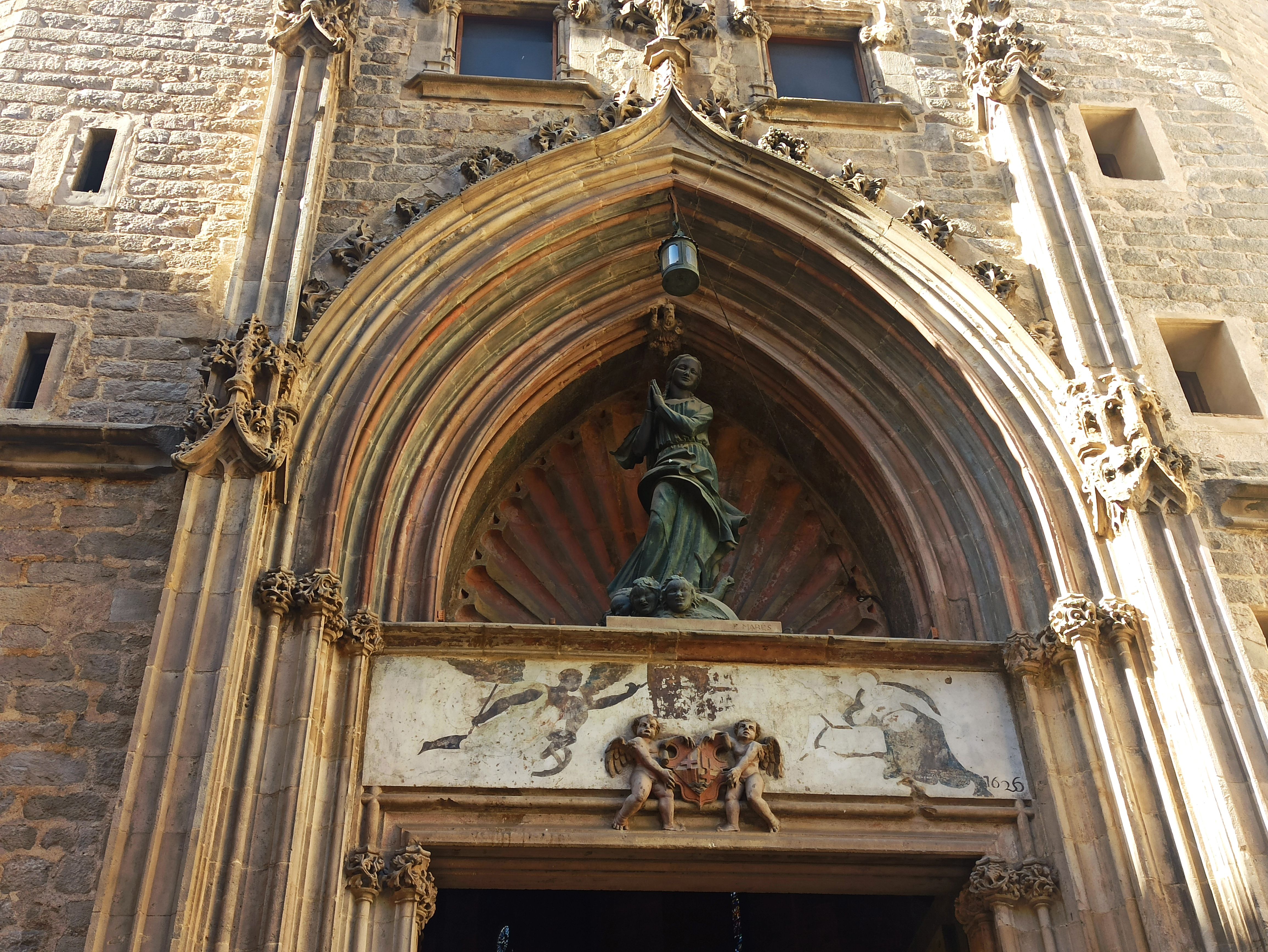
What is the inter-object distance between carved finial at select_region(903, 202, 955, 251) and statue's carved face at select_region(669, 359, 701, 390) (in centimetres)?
196

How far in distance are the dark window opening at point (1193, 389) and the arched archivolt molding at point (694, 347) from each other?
155cm

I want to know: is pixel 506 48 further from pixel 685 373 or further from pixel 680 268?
pixel 680 268

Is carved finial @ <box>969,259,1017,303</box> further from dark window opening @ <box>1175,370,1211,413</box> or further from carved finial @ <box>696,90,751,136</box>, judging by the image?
carved finial @ <box>696,90,751,136</box>

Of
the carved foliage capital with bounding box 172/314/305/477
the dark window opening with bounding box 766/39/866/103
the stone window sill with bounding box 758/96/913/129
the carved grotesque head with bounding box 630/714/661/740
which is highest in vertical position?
the dark window opening with bounding box 766/39/866/103

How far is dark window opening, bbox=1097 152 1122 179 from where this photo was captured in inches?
459

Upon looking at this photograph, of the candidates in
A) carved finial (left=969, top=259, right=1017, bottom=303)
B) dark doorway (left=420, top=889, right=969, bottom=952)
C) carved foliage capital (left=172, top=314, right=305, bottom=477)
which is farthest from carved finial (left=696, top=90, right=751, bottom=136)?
dark doorway (left=420, top=889, right=969, bottom=952)

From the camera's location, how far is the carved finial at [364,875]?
7.27m

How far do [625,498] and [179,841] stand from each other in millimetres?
5305

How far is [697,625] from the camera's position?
8.55 metres

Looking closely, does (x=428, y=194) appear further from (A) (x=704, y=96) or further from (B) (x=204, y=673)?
(B) (x=204, y=673)

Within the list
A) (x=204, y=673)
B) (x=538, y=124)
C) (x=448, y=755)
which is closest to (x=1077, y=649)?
(x=448, y=755)

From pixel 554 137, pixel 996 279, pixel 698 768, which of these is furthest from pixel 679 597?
pixel 554 137

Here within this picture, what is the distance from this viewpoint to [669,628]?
27.8 feet

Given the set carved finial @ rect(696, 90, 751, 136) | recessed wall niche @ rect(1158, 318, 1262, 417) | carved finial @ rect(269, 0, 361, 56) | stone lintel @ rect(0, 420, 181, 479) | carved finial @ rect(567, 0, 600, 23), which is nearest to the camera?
stone lintel @ rect(0, 420, 181, 479)
